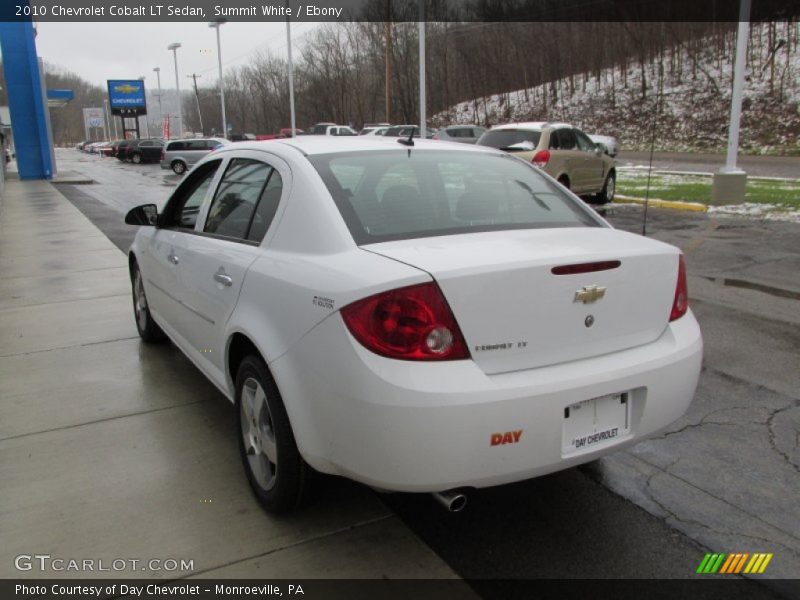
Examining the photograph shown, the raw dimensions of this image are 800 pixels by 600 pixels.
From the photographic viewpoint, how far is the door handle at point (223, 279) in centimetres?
321

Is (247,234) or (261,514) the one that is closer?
(261,514)

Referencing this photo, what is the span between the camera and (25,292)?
7676 millimetres

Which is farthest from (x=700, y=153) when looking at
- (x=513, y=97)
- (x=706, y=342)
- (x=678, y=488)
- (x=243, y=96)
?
(x=243, y=96)

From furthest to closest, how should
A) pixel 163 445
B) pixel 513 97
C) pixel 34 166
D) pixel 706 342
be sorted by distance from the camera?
pixel 513 97 < pixel 34 166 < pixel 706 342 < pixel 163 445

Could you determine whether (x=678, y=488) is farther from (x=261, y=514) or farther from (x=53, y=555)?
(x=53, y=555)

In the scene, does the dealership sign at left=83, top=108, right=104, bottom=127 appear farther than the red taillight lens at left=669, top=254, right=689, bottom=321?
Yes

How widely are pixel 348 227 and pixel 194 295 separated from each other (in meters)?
1.42

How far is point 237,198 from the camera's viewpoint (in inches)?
142

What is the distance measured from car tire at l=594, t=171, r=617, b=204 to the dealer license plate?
12.6m

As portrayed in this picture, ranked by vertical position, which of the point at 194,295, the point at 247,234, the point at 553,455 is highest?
the point at 247,234

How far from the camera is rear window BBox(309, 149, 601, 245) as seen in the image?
287cm

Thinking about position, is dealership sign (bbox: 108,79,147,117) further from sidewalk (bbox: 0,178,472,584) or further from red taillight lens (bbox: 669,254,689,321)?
red taillight lens (bbox: 669,254,689,321)

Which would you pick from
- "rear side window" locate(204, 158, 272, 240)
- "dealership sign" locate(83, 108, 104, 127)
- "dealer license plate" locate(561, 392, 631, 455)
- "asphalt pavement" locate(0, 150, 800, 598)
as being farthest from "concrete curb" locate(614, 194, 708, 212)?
"dealership sign" locate(83, 108, 104, 127)
